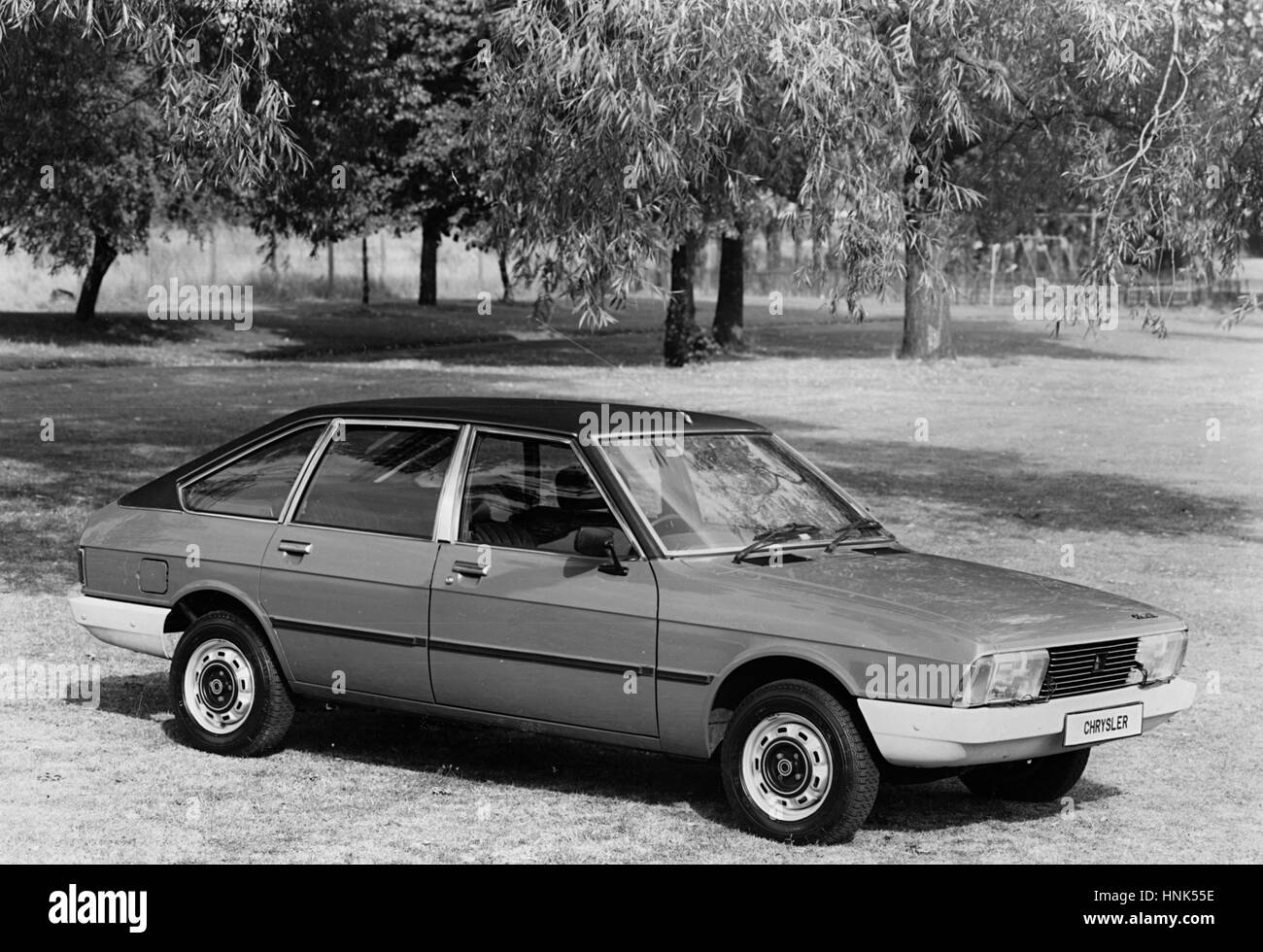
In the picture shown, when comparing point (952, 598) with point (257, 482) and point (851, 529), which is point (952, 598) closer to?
point (851, 529)

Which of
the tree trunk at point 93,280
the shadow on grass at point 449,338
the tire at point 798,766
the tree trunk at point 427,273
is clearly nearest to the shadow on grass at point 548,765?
the tire at point 798,766

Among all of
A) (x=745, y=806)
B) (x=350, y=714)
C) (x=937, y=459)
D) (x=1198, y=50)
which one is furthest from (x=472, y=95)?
(x=745, y=806)

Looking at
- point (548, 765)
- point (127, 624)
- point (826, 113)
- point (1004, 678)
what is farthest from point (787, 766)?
point (826, 113)

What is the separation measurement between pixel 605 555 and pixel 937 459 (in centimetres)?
1589

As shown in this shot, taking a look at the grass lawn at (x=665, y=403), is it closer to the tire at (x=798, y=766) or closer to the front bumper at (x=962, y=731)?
the tire at (x=798, y=766)

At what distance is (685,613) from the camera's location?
7.04m

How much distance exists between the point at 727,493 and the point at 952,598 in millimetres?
1174

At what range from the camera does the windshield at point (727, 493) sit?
7.50 meters

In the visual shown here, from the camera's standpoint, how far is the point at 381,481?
8.06 metres

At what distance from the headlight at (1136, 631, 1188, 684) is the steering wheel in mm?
1809

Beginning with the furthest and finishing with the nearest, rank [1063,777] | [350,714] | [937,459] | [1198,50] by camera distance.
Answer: [937,459] < [1198,50] < [350,714] < [1063,777]

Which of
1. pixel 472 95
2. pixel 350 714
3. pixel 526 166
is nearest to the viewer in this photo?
pixel 350 714

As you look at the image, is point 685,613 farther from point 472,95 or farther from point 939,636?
point 472,95

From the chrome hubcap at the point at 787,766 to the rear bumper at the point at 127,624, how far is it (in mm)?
2906
